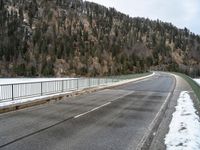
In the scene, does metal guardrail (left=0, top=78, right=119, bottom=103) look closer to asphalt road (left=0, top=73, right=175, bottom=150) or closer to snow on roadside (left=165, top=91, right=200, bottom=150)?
asphalt road (left=0, top=73, right=175, bottom=150)

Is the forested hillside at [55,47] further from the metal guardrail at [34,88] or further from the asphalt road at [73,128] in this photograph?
the asphalt road at [73,128]

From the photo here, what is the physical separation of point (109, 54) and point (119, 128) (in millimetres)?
160676

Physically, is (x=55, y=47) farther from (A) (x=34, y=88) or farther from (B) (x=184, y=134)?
(B) (x=184, y=134)

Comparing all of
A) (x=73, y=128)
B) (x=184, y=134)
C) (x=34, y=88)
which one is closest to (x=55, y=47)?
(x=34, y=88)

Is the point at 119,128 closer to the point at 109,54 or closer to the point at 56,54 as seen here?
the point at 56,54

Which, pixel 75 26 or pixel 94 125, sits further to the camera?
pixel 75 26

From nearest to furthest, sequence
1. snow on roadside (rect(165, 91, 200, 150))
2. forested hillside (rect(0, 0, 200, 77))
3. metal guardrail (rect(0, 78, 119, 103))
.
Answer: snow on roadside (rect(165, 91, 200, 150)) → metal guardrail (rect(0, 78, 119, 103)) → forested hillside (rect(0, 0, 200, 77))

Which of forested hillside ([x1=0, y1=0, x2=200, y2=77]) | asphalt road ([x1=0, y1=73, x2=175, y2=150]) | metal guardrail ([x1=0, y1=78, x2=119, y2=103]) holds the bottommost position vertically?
asphalt road ([x1=0, y1=73, x2=175, y2=150])

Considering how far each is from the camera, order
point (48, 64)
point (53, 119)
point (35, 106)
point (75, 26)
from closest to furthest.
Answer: point (53, 119) → point (35, 106) → point (48, 64) → point (75, 26)

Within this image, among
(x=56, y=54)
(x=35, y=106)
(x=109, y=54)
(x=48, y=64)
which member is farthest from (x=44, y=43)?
(x=35, y=106)

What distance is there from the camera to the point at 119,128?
11.8 m

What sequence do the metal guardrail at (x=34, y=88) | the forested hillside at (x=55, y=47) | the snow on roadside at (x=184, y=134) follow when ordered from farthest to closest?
1. the forested hillside at (x=55, y=47)
2. the metal guardrail at (x=34, y=88)
3. the snow on roadside at (x=184, y=134)

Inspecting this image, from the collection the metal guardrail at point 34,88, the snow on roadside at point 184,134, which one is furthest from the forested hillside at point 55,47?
the snow on roadside at point 184,134

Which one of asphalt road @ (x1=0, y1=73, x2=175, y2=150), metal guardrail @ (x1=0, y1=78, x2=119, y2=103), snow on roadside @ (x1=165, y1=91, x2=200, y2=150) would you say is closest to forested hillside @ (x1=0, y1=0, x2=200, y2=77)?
metal guardrail @ (x1=0, y1=78, x2=119, y2=103)
